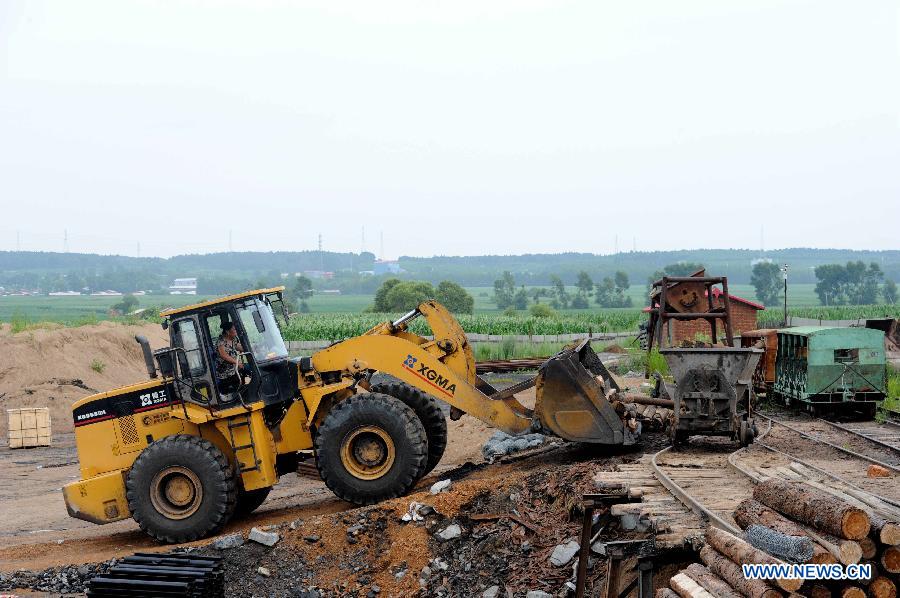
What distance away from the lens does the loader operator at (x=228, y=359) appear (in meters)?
14.1

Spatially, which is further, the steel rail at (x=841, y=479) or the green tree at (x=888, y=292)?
the green tree at (x=888, y=292)

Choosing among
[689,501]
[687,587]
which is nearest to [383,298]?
[689,501]

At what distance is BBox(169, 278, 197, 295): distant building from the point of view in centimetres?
17500

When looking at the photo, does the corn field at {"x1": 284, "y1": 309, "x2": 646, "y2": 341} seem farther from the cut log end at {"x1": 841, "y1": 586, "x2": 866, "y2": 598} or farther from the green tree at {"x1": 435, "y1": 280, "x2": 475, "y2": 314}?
the cut log end at {"x1": 841, "y1": 586, "x2": 866, "y2": 598}

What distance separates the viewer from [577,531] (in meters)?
11.8

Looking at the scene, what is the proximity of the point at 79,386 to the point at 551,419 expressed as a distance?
2426 cm

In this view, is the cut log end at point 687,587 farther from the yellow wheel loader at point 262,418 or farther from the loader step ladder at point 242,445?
the loader step ladder at point 242,445

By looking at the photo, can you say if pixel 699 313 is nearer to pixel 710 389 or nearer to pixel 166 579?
pixel 710 389

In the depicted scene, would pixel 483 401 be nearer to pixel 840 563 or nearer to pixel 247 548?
pixel 247 548

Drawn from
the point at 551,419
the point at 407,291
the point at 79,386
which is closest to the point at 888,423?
the point at 551,419

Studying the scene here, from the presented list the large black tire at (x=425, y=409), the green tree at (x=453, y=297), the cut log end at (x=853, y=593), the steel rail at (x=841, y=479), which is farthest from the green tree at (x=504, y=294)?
the cut log end at (x=853, y=593)

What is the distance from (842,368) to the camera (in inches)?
915

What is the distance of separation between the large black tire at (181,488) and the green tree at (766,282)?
14111 cm

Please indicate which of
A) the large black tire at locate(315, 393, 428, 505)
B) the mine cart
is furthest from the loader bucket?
the large black tire at locate(315, 393, 428, 505)
